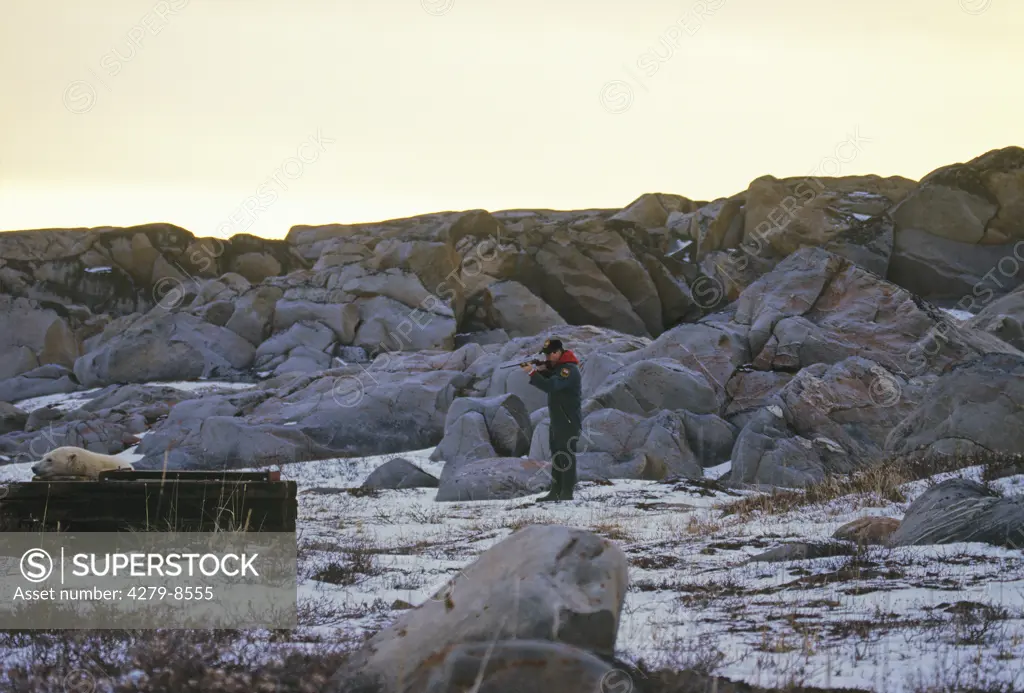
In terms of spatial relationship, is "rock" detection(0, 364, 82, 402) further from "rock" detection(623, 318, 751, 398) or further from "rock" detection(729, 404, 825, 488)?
"rock" detection(729, 404, 825, 488)

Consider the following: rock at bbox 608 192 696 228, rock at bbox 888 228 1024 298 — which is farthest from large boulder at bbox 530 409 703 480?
rock at bbox 608 192 696 228

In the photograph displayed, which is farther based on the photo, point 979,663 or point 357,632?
point 357,632

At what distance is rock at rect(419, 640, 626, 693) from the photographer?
4512mm

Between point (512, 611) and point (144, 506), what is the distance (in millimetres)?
4637

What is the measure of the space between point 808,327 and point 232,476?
17.2m

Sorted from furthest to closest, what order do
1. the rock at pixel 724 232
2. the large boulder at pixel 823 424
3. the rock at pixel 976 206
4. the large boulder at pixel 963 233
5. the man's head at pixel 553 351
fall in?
the rock at pixel 724 232 < the rock at pixel 976 206 < the large boulder at pixel 963 233 < the large boulder at pixel 823 424 < the man's head at pixel 553 351

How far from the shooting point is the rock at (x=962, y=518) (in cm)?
801

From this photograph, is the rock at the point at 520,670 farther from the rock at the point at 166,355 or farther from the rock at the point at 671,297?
the rock at the point at 671,297

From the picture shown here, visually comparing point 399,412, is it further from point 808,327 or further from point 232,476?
point 232,476

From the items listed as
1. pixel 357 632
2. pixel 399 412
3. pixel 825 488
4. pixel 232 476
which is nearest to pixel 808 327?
pixel 399 412

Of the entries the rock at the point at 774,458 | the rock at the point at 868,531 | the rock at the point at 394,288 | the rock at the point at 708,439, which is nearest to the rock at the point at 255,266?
the rock at the point at 394,288

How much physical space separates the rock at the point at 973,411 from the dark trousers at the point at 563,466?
4421mm

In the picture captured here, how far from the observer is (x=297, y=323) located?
41031mm

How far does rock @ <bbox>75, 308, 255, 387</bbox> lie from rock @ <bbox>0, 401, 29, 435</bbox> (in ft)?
20.9
